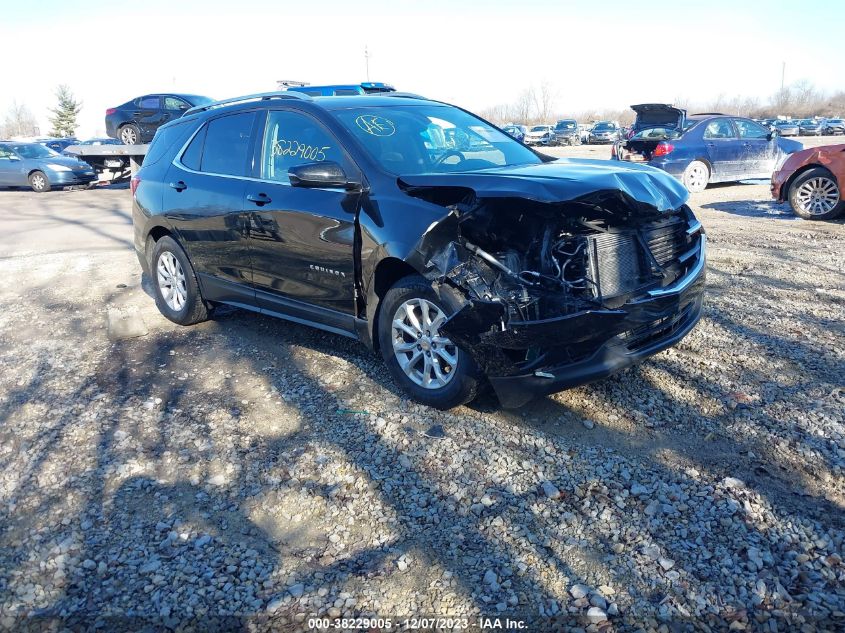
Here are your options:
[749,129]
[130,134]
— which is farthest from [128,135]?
[749,129]

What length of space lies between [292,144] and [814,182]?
344 inches

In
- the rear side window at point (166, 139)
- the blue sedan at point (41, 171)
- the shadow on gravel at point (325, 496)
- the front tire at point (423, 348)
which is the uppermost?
the rear side window at point (166, 139)

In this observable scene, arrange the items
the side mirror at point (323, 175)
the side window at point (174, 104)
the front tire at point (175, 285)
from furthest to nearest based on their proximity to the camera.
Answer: the side window at point (174, 104), the front tire at point (175, 285), the side mirror at point (323, 175)

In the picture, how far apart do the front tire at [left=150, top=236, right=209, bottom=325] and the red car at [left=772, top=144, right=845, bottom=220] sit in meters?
8.88

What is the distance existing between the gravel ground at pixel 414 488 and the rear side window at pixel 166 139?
5.87 feet

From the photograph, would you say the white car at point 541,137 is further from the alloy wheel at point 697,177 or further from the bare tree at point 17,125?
the bare tree at point 17,125

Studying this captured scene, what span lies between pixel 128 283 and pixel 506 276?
19.1ft

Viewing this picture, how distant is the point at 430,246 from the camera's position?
13.1 feet

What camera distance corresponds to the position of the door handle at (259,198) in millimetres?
5065

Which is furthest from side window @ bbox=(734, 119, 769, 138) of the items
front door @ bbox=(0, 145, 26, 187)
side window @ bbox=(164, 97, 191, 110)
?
front door @ bbox=(0, 145, 26, 187)

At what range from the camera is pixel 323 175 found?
4.41 m

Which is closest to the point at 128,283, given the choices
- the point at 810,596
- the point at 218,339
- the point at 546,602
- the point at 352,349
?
the point at 218,339

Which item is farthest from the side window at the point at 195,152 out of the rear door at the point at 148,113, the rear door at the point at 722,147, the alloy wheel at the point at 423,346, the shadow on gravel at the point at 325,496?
the rear door at the point at 148,113

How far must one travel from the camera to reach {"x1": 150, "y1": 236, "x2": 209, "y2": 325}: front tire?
6.12 metres
